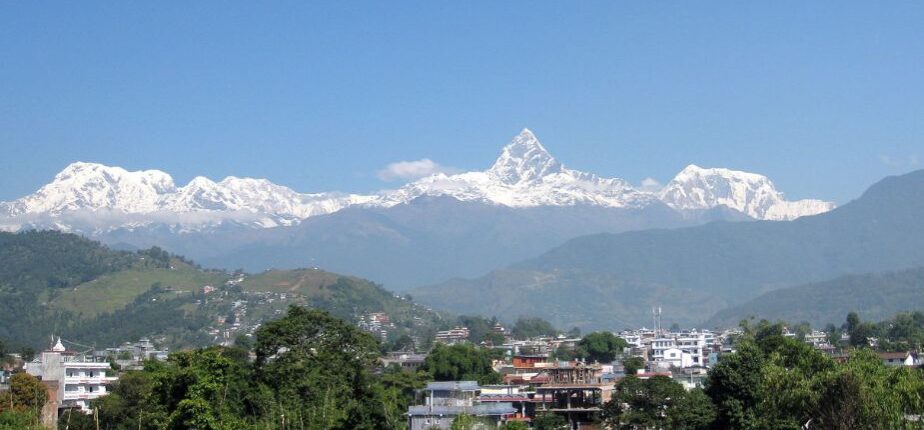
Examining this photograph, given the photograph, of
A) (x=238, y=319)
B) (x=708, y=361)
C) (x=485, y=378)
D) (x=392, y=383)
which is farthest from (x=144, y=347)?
(x=392, y=383)

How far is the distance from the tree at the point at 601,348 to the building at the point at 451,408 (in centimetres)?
4335

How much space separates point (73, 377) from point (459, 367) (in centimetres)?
2241

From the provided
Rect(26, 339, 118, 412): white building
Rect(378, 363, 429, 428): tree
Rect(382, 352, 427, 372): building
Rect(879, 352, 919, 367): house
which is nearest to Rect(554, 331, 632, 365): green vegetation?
Rect(382, 352, 427, 372): building

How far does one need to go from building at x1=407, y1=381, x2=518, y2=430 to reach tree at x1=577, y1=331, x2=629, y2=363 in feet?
142

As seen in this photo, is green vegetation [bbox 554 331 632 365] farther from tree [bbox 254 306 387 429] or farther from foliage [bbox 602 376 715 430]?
foliage [bbox 602 376 715 430]

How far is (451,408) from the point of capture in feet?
176

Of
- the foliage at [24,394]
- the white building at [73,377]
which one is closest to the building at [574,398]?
the foliage at [24,394]

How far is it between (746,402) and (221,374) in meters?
20.1

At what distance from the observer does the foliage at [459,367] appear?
255 feet

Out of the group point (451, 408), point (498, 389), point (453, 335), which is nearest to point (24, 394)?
point (451, 408)

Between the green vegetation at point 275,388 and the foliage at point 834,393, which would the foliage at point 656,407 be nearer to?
the foliage at point 834,393

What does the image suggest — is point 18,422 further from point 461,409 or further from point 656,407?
point 656,407

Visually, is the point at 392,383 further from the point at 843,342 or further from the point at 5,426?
the point at 843,342

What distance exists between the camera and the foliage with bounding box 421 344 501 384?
7781 centimetres
